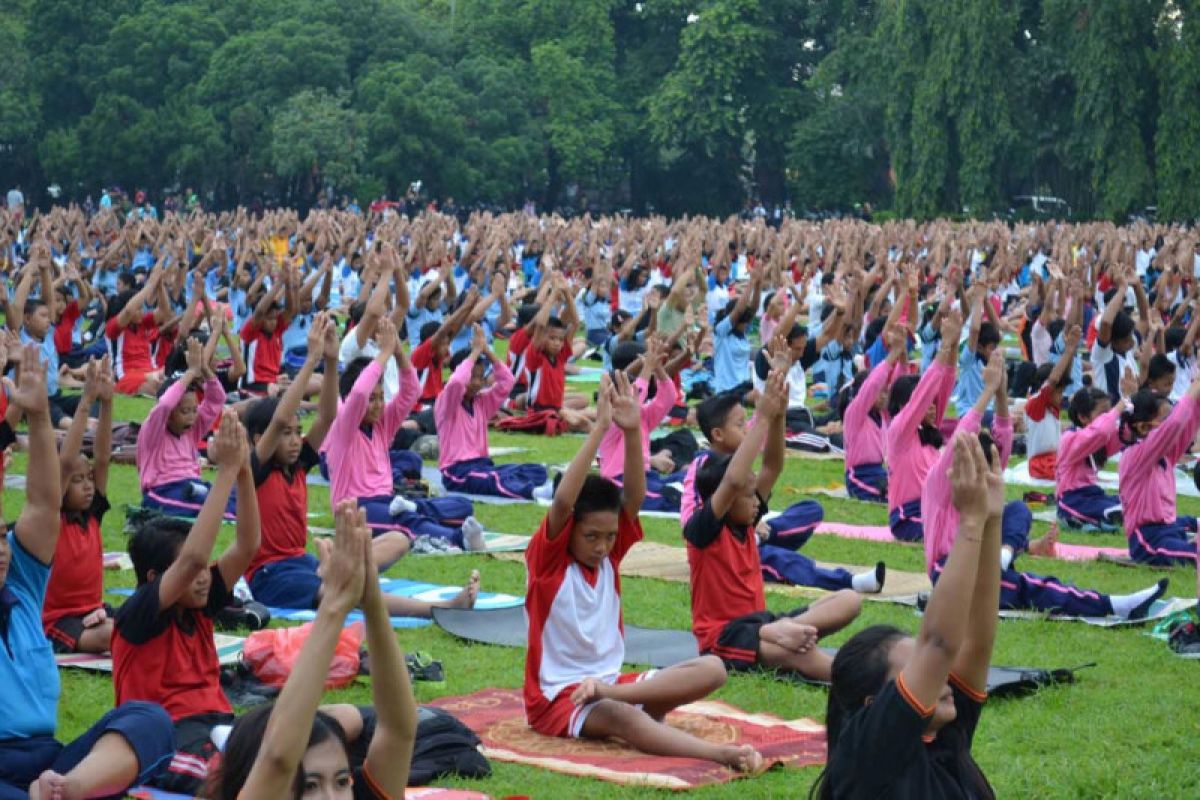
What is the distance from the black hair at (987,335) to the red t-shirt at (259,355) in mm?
6652

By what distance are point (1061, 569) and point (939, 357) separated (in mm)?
1843

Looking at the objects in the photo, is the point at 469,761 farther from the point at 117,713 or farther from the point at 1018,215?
the point at 1018,215

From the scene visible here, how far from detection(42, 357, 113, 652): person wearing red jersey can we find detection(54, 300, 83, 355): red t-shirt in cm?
1081

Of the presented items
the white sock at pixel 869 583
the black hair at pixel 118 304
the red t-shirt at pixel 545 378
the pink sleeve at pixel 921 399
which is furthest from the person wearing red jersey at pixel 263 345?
the white sock at pixel 869 583

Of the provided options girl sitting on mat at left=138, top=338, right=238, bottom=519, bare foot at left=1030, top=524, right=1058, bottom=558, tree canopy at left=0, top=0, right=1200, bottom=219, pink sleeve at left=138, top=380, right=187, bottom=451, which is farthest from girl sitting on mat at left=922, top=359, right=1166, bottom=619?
tree canopy at left=0, top=0, right=1200, bottom=219

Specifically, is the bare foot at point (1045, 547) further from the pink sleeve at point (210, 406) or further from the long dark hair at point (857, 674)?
the long dark hair at point (857, 674)

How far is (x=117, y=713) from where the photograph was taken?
19.6 ft

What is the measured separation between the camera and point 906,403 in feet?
36.7

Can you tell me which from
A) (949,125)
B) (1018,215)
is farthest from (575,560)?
(1018,215)

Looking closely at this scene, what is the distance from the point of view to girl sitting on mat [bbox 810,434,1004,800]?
412 cm

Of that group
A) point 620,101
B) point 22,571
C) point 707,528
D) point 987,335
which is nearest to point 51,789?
point 22,571

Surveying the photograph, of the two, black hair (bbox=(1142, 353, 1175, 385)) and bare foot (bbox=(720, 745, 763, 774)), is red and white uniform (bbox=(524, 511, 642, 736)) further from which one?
black hair (bbox=(1142, 353, 1175, 385))

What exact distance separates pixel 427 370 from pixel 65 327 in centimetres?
507

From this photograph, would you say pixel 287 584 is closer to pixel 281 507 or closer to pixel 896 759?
pixel 281 507
